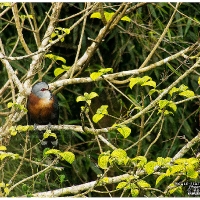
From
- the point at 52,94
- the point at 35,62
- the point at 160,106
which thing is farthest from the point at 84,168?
the point at 160,106

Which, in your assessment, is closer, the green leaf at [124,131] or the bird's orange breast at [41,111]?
the green leaf at [124,131]

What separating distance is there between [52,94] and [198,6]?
1.98 meters

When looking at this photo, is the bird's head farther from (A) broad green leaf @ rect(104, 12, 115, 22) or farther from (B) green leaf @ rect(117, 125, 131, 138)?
(B) green leaf @ rect(117, 125, 131, 138)

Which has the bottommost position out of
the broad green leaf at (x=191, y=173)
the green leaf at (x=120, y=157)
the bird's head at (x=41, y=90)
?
the broad green leaf at (x=191, y=173)

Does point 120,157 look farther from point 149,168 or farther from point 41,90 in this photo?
point 41,90

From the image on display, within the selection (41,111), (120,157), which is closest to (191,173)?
(120,157)

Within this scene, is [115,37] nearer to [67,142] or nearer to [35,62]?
[67,142]

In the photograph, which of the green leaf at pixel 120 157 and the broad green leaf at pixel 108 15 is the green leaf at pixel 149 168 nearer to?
the green leaf at pixel 120 157

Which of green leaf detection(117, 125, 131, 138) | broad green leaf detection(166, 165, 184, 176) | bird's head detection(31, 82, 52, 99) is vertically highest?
bird's head detection(31, 82, 52, 99)

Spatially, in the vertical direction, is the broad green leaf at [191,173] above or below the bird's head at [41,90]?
below

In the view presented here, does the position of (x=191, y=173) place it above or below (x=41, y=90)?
below

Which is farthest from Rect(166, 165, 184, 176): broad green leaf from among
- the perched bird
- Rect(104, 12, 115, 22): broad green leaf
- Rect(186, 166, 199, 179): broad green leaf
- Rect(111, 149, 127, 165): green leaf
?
the perched bird

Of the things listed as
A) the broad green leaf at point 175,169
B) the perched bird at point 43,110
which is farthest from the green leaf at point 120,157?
the perched bird at point 43,110

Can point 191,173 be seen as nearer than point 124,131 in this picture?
Yes
